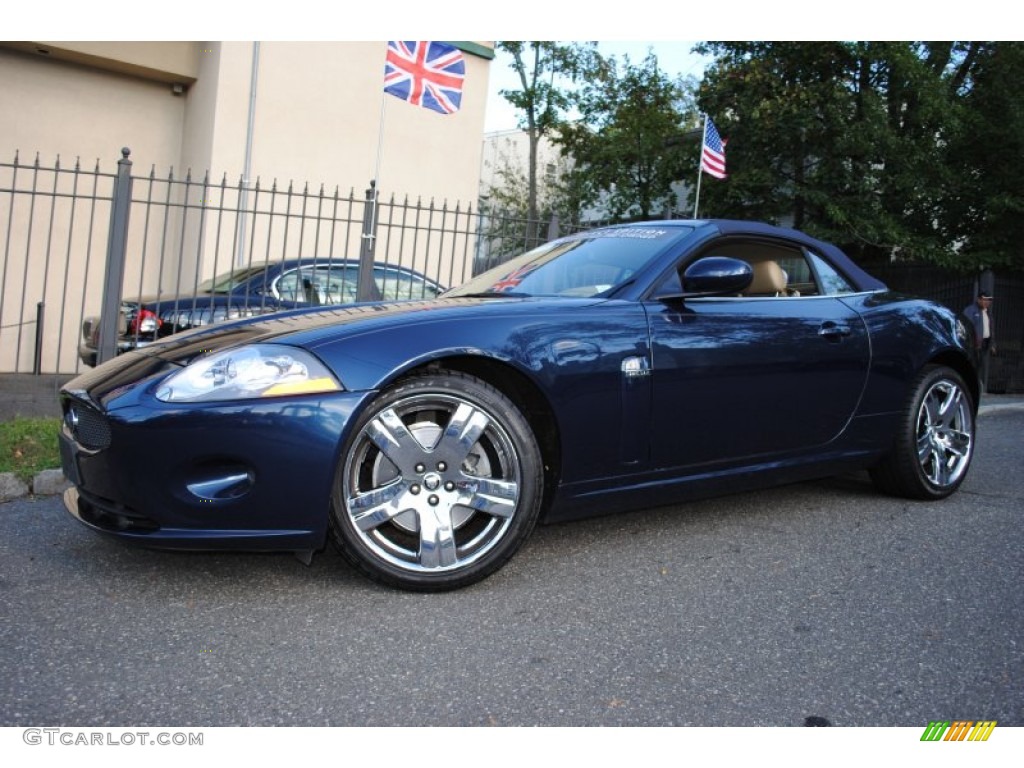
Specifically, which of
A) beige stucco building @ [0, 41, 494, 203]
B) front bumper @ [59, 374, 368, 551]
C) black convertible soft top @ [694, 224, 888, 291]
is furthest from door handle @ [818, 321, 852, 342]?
beige stucco building @ [0, 41, 494, 203]

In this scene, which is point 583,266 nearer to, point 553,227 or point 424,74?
point 553,227

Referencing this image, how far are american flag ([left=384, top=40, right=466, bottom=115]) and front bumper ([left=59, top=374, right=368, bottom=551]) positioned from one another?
6910 millimetres

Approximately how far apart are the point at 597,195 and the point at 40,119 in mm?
14177

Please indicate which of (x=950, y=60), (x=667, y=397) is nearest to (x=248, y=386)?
(x=667, y=397)

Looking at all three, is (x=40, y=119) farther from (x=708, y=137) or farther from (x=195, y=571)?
(x=195, y=571)

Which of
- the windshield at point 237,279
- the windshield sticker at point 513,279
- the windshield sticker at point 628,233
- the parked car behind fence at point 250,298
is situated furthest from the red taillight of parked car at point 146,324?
the windshield sticker at point 628,233

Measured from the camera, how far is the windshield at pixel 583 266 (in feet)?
11.5

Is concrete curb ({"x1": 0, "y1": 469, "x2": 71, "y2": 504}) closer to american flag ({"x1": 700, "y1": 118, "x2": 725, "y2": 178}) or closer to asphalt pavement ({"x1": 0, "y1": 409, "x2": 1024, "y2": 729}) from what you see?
asphalt pavement ({"x1": 0, "y1": 409, "x2": 1024, "y2": 729})

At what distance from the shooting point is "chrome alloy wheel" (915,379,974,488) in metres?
4.30

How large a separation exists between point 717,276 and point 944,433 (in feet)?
6.50

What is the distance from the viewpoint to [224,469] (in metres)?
2.58

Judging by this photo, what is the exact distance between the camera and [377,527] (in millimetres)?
2785

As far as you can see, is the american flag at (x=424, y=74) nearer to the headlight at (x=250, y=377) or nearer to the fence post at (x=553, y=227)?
the fence post at (x=553, y=227)

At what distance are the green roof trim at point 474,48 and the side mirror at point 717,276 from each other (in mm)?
10608
